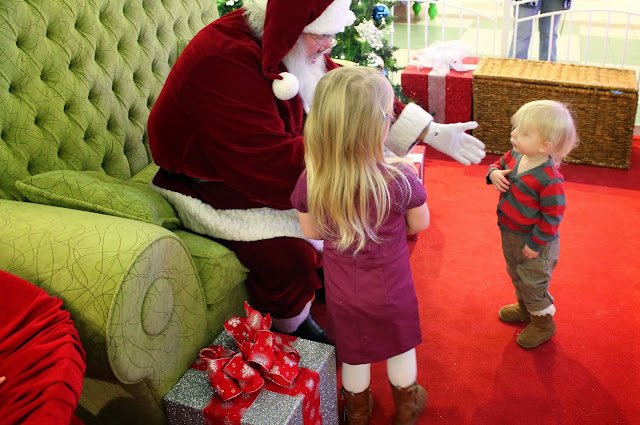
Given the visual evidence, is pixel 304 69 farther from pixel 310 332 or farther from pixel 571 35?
pixel 571 35

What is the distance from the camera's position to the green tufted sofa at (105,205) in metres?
1.85

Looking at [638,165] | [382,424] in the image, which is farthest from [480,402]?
[638,165]

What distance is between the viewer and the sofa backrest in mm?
2307

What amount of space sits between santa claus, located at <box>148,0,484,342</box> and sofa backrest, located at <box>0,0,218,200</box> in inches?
12.2

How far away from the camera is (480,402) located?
2328mm

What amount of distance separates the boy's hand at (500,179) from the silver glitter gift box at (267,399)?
0.80 meters

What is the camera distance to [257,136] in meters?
2.23

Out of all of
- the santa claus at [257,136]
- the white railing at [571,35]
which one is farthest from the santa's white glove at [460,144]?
the white railing at [571,35]

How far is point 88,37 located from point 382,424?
1750 mm

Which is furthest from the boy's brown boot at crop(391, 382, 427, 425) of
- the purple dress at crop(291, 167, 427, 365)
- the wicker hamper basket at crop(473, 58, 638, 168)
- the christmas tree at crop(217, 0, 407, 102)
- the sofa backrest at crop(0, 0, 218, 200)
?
the wicker hamper basket at crop(473, 58, 638, 168)

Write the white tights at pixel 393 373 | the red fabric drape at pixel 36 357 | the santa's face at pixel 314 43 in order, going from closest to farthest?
the red fabric drape at pixel 36 357
the white tights at pixel 393 373
the santa's face at pixel 314 43

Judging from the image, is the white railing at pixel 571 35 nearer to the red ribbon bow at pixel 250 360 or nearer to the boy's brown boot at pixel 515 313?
the boy's brown boot at pixel 515 313

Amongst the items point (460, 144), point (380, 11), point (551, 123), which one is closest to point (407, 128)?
point (460, 144)

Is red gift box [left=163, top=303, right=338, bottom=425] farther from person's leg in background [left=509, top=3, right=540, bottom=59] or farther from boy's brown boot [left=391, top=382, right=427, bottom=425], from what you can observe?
person's leg in background [left=509, top=3, right=540, bottom=59]
